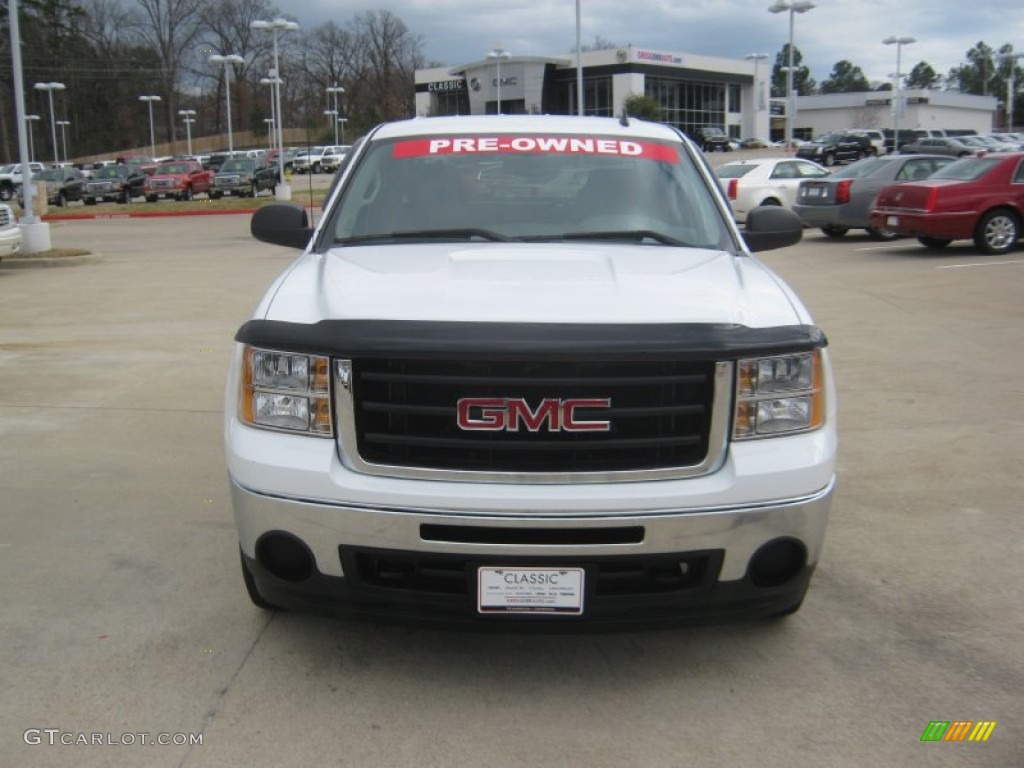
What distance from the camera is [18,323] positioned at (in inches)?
423

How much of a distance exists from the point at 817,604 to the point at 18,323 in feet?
31.5

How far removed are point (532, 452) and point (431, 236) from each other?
5.09ft

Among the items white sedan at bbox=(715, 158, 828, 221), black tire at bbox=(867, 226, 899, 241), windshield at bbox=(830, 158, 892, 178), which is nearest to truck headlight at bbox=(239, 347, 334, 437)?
windshield at bbox=(830, 158, 892, 178)

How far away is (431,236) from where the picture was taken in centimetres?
422

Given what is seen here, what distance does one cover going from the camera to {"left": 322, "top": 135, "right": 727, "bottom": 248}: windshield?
428 centimetres

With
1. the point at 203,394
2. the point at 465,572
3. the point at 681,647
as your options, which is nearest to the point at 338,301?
the point at 465,572

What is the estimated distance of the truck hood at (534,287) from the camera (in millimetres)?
3076

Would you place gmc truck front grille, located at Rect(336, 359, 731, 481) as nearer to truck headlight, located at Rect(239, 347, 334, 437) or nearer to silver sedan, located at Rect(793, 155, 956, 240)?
truck headlight, located at Rect(239, 347, 334, 437)

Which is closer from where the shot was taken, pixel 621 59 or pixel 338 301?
pixel 338 301

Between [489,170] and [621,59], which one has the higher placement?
→ [621,59]

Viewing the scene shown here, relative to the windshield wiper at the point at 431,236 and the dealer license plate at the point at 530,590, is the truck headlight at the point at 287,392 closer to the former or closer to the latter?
the dealer license plate at the point at 530,590

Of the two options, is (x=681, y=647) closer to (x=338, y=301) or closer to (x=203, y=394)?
(x=338, y=301)

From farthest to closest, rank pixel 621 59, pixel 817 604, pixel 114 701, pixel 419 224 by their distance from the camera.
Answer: pixel 621 59, pixel 419 224, pixel 817 604, pixel 114 701

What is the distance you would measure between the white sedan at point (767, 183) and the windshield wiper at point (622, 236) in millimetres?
16470
